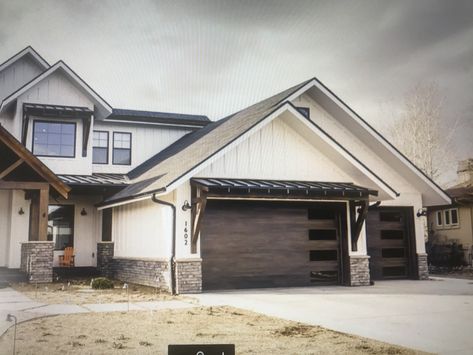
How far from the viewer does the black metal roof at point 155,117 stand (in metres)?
15.9

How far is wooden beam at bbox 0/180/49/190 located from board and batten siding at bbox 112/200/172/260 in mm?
2143

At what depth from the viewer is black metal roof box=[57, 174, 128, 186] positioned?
13409mm

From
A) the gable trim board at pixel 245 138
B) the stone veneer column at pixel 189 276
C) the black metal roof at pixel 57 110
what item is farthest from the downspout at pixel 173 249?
the black metal roof at pixel 57 110

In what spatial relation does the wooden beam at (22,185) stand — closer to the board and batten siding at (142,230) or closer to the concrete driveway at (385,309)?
the board and batten siding at (142,230)

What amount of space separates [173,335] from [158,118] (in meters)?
12.1

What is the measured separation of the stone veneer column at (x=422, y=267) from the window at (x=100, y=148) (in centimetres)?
907

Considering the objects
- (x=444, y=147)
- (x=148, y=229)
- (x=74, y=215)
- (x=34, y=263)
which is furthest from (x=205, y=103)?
(x=74, y=215)

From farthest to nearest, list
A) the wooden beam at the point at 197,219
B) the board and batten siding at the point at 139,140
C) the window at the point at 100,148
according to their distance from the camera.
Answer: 1. the board and batten siding at the point at 139,140
2. the window at the point at 100,148
3. the wooden beam at the point at 197,219

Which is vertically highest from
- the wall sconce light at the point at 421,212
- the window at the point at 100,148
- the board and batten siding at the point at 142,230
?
the window at the point at 100,148

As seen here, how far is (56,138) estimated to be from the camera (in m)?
14.3

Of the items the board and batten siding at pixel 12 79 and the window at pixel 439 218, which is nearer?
the window at pixel 439 218

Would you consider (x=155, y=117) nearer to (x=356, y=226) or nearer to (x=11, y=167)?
(x=11, y=167)

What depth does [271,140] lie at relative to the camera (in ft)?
36.8

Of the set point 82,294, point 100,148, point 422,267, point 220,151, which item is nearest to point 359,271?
point 422,267
